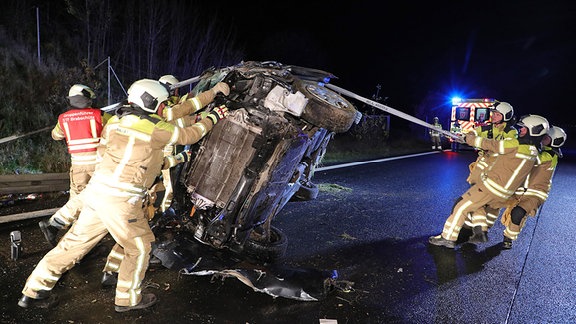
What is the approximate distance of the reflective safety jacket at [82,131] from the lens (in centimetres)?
398

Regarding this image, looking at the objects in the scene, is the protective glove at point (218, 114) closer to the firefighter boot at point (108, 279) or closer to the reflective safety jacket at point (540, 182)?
the firefighter boot at point (108, 279)

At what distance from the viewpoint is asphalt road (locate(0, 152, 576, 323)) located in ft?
10.3

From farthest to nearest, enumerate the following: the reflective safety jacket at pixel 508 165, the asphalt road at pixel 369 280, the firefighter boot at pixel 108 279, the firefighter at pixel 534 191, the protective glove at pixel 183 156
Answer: the firefighter at pixel 534 191 → the reflective safety jacket at pixel 508 165 → the protective glove at pixel 183 156 → the firefighter boot at pixel 108 279 → the asphalt road at pixel 369 280

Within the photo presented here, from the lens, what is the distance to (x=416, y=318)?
10.6 ft

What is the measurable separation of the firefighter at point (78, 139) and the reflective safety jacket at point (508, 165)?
4.34 metres

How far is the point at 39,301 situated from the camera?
119 inches

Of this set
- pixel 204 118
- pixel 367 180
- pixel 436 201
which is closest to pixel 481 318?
pixel 204 118

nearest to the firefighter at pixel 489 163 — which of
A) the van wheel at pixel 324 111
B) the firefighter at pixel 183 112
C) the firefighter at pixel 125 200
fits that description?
the van wheel at pixel 324 111

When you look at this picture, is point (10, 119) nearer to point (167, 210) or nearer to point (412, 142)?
point (167, 210)

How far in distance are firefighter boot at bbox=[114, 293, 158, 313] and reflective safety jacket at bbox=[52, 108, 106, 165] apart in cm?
161

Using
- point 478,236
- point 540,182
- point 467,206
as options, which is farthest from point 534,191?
Result: point 467,206

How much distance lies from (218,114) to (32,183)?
3808 millimetres

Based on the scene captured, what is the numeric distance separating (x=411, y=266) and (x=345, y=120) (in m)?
1.96

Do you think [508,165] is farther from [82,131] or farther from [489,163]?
[82,131]
